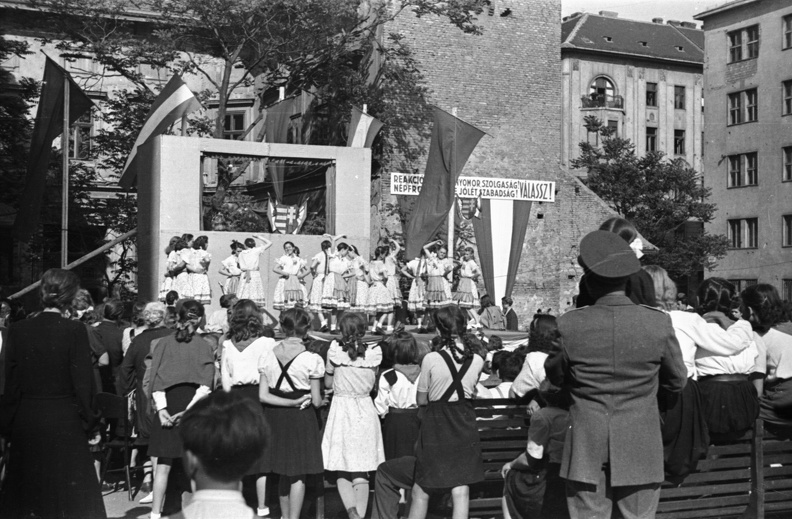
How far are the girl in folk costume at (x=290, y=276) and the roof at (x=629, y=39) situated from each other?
42.3 meters

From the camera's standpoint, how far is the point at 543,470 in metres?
6.01

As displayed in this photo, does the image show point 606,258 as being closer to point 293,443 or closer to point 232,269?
point 293,443

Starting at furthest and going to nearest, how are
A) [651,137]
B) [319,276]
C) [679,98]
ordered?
[679,98]
[651,137]
[319,276]

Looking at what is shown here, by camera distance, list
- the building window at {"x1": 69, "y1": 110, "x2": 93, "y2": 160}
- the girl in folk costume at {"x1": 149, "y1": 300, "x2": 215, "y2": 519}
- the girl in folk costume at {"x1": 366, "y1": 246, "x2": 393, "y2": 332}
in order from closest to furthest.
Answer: the girl in folk costume at {"x1": 149, "y1": 300, "x2": 215, "y2": 519}, the girl in folk costume at {"x1": 366, "y1": 246, "x2": 393, "y2": 332}, the building window at {"x1": 69, "y1": 110, "x2": 93, "y2": 160}

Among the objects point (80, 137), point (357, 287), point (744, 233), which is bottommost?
point (357, 287)

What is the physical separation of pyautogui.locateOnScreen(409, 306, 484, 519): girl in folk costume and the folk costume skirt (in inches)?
40.7

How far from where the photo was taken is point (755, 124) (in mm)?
44844

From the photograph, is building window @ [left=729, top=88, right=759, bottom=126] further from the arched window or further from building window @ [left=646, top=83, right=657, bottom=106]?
building window @ [left=646, top=83, right=657, bottom=106]

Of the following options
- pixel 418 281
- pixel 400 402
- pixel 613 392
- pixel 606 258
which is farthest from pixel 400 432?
pixel 418 281

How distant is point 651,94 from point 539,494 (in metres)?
58.3

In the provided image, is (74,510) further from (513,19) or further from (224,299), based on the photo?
(513,19)

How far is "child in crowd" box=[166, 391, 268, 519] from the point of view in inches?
118

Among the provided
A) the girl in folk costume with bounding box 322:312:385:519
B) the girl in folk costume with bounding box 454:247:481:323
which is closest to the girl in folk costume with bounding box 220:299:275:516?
the girl in folk costume with bounding box 322:312:385:519

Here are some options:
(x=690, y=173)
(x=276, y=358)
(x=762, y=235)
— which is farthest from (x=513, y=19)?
(x=276, y=358)
